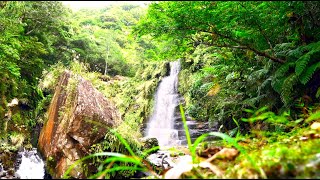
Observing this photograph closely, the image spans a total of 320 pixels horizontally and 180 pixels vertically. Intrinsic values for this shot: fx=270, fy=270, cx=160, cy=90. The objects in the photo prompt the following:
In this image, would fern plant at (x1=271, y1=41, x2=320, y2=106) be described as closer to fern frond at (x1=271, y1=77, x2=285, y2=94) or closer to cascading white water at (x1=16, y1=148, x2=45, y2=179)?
fern frond at (x1=271, y1=77, x2=285, y2=94)

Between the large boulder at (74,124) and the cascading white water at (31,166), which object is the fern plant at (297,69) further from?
the cascading white water at (31,166)

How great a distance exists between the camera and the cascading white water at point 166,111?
44.2 feet

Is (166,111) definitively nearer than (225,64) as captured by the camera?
No

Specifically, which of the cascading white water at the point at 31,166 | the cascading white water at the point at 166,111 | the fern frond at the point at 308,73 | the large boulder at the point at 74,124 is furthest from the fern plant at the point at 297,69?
the cascading white water at the point at 166,111

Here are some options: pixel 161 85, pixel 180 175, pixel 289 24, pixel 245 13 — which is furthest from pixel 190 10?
pixel 161 85

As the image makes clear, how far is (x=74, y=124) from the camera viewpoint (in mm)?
6195

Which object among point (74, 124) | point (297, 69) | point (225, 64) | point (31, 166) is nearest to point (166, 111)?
point (225, 64)

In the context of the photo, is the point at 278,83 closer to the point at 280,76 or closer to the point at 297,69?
the point at 280,76

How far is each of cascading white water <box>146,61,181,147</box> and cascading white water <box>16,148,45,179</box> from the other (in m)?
6.58

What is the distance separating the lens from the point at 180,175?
1.76 m

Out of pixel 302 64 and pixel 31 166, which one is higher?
pixel 302 64

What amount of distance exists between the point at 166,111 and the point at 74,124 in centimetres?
1014

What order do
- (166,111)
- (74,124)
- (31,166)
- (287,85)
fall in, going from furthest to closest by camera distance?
(166,111), (31,166), (74,124), (287,85)

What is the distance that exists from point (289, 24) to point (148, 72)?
15981 mm
